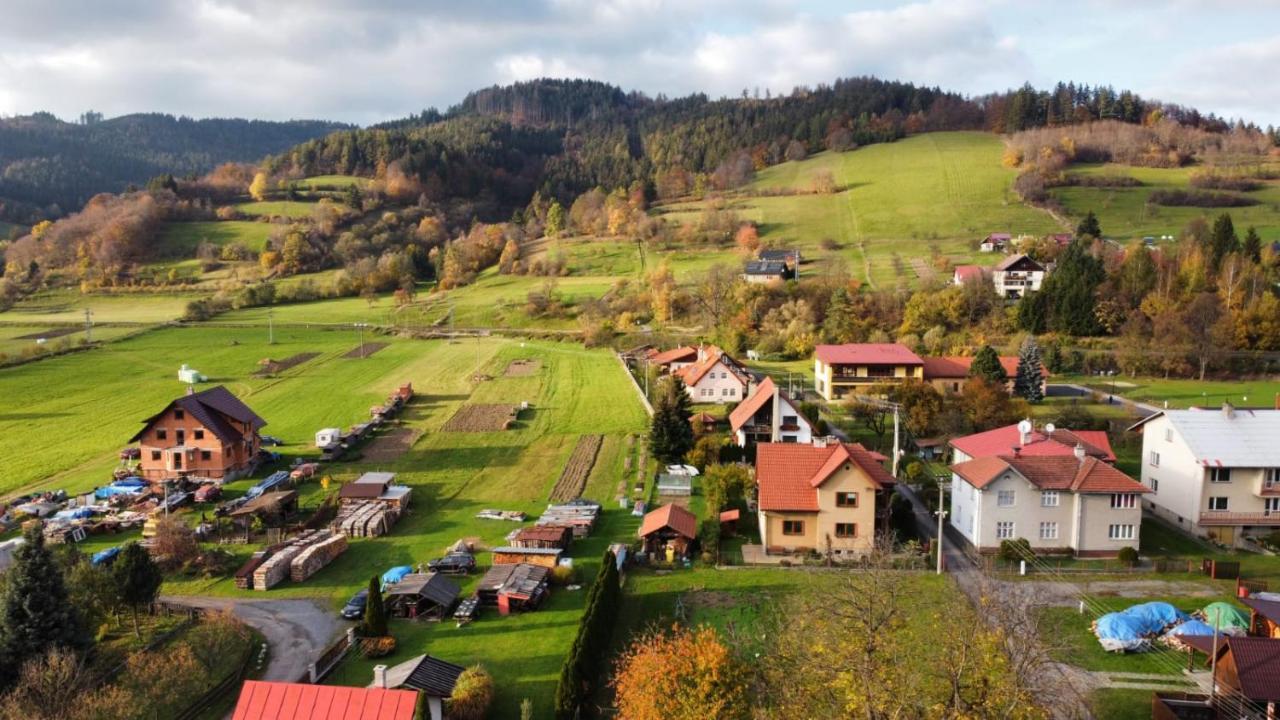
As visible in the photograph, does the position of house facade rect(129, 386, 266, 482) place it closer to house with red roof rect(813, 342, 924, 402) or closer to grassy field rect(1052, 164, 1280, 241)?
house with red roof rect(813, 342, 924, 402)

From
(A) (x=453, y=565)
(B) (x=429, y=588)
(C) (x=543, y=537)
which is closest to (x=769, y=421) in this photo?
(C) (x=543, y=537)

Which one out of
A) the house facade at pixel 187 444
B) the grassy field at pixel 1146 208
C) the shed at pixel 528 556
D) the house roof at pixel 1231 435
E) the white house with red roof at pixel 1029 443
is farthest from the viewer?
the grassy field at pixel 1146 208

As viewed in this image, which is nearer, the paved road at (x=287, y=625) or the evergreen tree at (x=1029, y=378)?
the paved road at (x=287, y=625)

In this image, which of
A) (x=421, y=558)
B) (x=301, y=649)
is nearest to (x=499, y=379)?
(x=421, y=558)

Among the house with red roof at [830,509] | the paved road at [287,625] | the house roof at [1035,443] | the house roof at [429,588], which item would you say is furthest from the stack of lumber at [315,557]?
the house roof at [1035,443]

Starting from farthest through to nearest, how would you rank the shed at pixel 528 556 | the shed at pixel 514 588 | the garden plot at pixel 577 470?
the garden plot at pixel 577 470
the shed at pixel 528 556
the shed at pixel 514 588

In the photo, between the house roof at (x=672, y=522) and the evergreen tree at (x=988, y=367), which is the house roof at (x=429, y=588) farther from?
the evergreen tree at (x=988, y=367)

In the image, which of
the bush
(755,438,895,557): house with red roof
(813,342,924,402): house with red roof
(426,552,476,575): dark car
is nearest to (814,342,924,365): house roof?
(813,342,924,402): house with red roof

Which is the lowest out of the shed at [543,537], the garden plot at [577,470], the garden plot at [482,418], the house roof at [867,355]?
the garden plot at [577,470]
